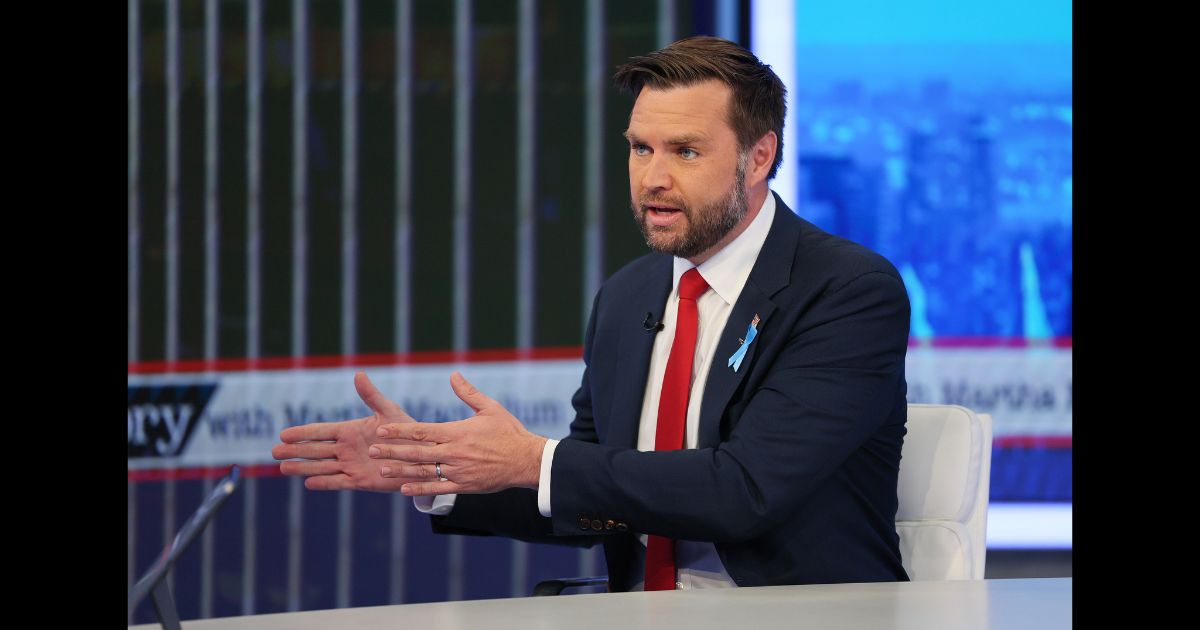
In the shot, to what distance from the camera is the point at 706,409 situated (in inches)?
68.6

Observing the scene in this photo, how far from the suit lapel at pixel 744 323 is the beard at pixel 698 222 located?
→ 2.8 inches

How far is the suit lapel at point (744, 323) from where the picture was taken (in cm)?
173

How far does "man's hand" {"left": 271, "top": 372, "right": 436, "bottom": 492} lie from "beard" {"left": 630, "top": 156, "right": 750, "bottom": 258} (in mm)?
489

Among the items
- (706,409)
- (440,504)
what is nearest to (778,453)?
(706,409)

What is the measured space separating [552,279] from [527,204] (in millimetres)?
228

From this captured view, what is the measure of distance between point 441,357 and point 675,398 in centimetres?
176

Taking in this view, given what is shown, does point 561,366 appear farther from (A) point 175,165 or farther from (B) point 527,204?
(A) point 175,165

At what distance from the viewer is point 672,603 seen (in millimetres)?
1224

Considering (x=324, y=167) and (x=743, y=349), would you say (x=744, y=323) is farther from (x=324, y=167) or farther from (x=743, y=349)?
(x=324, y=167)

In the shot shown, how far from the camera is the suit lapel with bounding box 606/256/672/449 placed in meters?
1.85

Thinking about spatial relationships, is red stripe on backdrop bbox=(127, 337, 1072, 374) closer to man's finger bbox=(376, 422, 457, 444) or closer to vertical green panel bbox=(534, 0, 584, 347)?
vertical green panel bbox=(534, 0, 584, 347)

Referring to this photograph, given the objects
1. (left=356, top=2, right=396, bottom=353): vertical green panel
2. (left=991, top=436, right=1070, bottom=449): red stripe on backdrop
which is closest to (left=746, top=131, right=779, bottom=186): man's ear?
(left=356, top=2, right=396, bottom=353): vertical green panel
